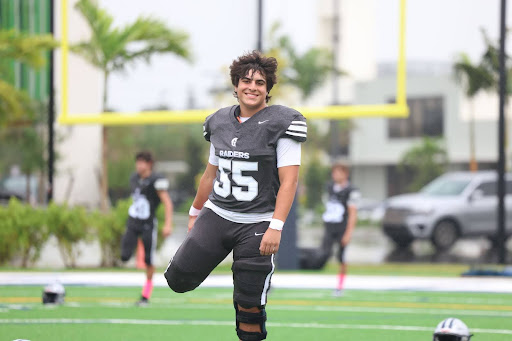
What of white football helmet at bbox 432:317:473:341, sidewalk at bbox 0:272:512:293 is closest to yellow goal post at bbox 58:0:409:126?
sidewalk at bbox 0:272:512:293

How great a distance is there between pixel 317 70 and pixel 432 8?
5.02 meters

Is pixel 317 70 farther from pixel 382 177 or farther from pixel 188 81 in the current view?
pixel 382 177

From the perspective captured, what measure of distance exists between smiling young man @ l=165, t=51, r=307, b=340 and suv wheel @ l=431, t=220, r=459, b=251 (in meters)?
14.8

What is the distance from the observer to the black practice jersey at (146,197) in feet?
32.9

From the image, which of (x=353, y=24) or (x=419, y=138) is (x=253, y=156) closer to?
(x=353, y=24)

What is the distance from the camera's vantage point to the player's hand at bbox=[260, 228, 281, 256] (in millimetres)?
5238

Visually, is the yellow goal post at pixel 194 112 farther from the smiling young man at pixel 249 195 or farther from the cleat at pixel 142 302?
the smiling young man at pixel 249 195

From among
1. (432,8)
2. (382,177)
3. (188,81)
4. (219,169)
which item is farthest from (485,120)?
(219,169)

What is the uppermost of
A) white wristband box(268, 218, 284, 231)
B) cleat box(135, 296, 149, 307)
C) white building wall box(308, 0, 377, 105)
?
white building wall box(308, 0, 377, 105)

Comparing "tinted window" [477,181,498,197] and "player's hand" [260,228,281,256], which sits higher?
"player's hand" [260,228,281,256]

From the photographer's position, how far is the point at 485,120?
43.7 metres

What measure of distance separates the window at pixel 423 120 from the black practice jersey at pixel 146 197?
118ft

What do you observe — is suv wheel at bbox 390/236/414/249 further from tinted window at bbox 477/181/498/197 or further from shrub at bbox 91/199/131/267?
shrub at bbox 91/199/131/267

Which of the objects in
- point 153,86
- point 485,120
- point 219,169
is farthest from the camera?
point 485,120
